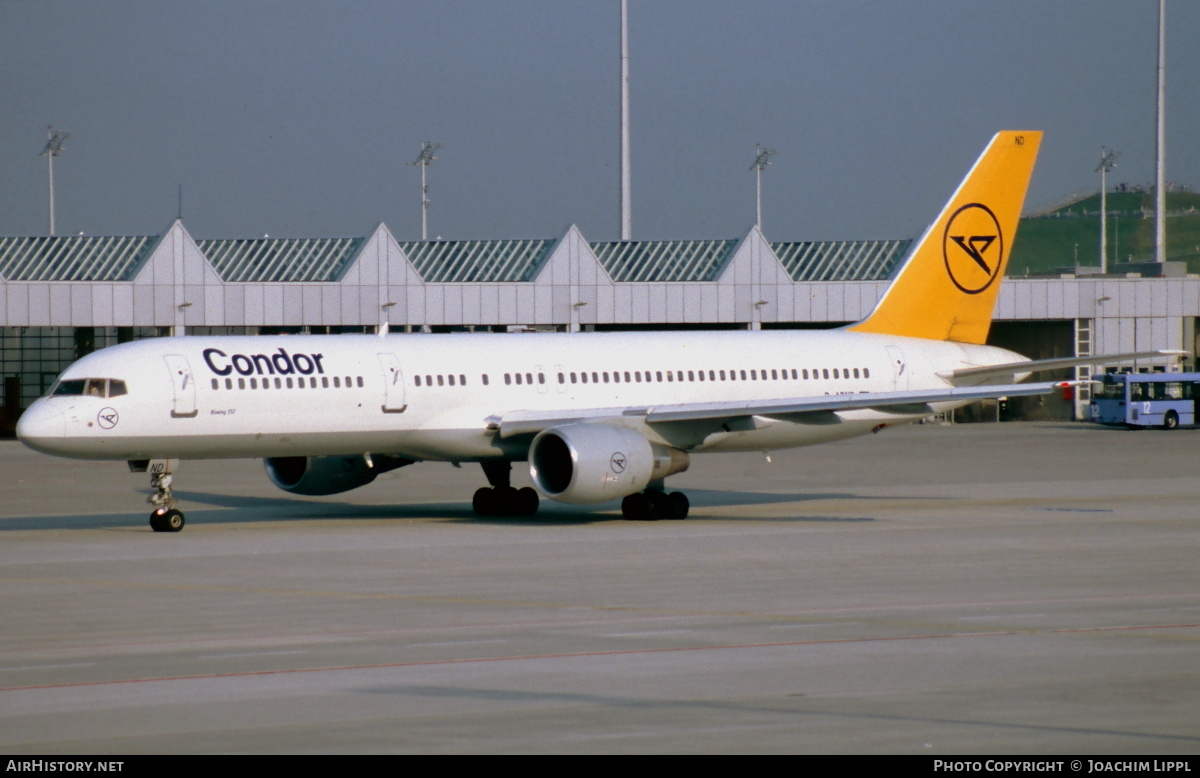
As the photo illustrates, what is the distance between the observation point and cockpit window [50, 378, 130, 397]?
2883 cm

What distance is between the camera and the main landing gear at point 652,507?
32.2 meters

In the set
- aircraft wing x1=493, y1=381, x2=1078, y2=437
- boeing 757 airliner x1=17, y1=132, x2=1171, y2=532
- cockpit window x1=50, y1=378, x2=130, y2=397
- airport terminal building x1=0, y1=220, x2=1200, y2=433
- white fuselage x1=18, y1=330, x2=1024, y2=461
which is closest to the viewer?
cockpit window x1=50, y1=378, x2=130, y2=397

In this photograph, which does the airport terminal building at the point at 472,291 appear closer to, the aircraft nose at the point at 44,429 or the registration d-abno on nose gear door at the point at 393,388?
the registration d-abno on nose gear door at the point at 393,388

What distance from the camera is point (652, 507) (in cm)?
3222

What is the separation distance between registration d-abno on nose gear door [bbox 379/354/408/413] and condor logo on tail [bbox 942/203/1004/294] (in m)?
14.7

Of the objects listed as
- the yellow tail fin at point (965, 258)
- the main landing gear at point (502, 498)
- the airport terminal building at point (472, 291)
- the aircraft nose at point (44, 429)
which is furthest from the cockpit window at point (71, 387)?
the airport terminal building at point (472, 291)

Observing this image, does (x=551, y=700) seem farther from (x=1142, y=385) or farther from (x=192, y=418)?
(x=1142, y=385)

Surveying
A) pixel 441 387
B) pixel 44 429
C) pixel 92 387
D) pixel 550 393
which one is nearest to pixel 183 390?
pixel 92 387

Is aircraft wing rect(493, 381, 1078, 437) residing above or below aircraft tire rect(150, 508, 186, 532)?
above

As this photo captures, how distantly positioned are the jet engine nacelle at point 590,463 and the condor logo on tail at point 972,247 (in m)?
11.7

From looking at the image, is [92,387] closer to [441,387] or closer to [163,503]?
[163,503]

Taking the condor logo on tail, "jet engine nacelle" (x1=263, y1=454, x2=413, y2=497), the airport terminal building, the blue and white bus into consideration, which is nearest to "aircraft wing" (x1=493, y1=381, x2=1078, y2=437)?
"jet engine nacelle" (x1=263, y1=454, x2=413, y2=497)

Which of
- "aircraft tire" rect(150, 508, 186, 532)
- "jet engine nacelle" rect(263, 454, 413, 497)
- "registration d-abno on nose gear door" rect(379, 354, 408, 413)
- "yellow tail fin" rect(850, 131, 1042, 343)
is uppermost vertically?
"yellow tail fin" rect(850, 131, 1042, 343)

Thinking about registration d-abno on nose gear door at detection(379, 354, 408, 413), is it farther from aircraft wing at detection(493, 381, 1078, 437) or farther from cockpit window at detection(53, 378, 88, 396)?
cockpit window at detection(53, 378, 88, 396)
